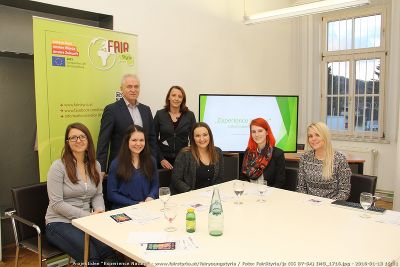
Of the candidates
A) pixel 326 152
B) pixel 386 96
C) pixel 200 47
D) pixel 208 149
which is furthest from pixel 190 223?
pixel 386 96

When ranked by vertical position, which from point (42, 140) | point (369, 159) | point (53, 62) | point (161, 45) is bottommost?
A: point (369, 159)

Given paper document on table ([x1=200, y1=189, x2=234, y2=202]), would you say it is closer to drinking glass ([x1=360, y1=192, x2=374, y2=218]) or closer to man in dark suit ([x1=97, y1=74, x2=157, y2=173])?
drinking glass ([x1=360, y1=192, x2=374, y2=218])

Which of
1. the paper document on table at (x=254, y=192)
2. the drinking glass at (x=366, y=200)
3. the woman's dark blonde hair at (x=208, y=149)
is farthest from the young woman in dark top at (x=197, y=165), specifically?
the drinking glass at (x=366, y=200)

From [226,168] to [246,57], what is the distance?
2057 mm

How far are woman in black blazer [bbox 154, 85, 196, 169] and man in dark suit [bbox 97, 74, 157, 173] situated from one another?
7.3 inches

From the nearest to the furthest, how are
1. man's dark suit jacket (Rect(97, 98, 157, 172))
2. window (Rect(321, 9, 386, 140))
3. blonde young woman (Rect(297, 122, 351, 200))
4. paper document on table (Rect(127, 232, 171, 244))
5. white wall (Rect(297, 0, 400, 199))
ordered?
paper document on table (Rect(127, 232, 171, 244)) < blonde young woman (Rect(297, 122, 351, 200)) < man's dark suit jacket (Rect(97, 98, 157, 172)) < white wall (Rect(297, 0, 400, 199)) < window (Rect(321, 9, 386, 140))

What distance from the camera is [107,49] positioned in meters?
3.54

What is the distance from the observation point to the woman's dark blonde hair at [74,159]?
2475 mm

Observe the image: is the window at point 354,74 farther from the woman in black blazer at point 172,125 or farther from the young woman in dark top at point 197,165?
the young woman in dark top at point 197,165

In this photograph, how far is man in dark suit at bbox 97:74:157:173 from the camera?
326 centimetres

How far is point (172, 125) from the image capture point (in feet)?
11.9

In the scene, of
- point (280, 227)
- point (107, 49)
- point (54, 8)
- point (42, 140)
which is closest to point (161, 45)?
point (107, 49)

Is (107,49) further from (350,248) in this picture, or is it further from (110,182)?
(350,248)

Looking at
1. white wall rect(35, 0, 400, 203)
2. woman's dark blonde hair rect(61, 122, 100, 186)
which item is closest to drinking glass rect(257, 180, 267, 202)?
woman's dark blonde hair rect(61, 122, 100, 186)
